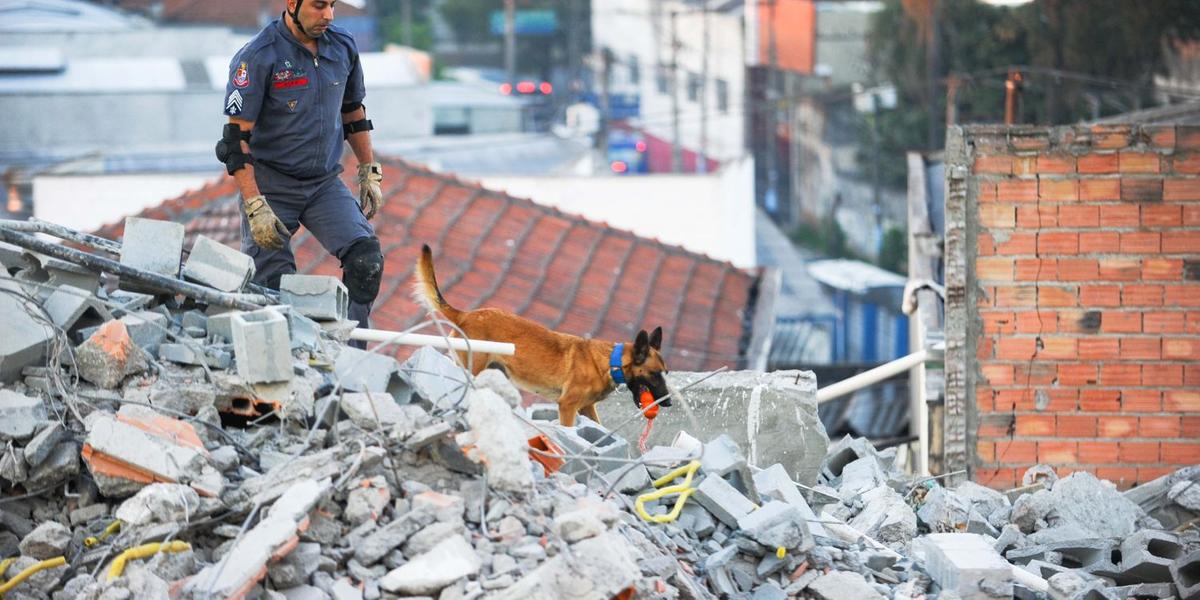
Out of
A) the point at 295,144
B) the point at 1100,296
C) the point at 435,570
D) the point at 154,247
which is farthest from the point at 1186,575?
the point at 154,247

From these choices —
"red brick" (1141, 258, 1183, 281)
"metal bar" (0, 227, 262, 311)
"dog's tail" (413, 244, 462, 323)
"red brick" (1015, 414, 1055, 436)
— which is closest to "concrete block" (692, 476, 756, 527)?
"metal bar" (0, 227, 262, 311)

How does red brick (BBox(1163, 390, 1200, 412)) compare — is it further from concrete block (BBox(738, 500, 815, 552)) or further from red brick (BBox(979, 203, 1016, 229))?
concrete block (BBox(738, 500, 815, 552))

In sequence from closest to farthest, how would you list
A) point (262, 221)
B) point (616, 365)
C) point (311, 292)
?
point (311, 292) → point (262, 221) → point (616, 365)

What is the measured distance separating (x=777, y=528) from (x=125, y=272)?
244cm

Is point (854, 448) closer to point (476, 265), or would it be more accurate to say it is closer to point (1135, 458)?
point (1135, 458)

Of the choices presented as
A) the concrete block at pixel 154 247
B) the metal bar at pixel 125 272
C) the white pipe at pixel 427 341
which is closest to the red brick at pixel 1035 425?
the white pipe at pixel 427 341

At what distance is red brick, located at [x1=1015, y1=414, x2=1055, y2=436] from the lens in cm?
719

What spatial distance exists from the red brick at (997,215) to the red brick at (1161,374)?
0.95 m


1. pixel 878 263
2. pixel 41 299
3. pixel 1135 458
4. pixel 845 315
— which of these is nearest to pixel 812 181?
pixel 878 263

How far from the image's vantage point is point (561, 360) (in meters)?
7.08

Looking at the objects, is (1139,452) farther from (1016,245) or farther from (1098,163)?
(1098,163)

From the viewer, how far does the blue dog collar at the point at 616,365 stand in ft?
22.9

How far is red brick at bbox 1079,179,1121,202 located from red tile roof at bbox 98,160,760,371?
4756mm

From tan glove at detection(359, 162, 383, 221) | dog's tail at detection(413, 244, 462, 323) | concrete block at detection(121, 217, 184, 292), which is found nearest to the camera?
concrete block at detection(121, 217, 184, 292)
